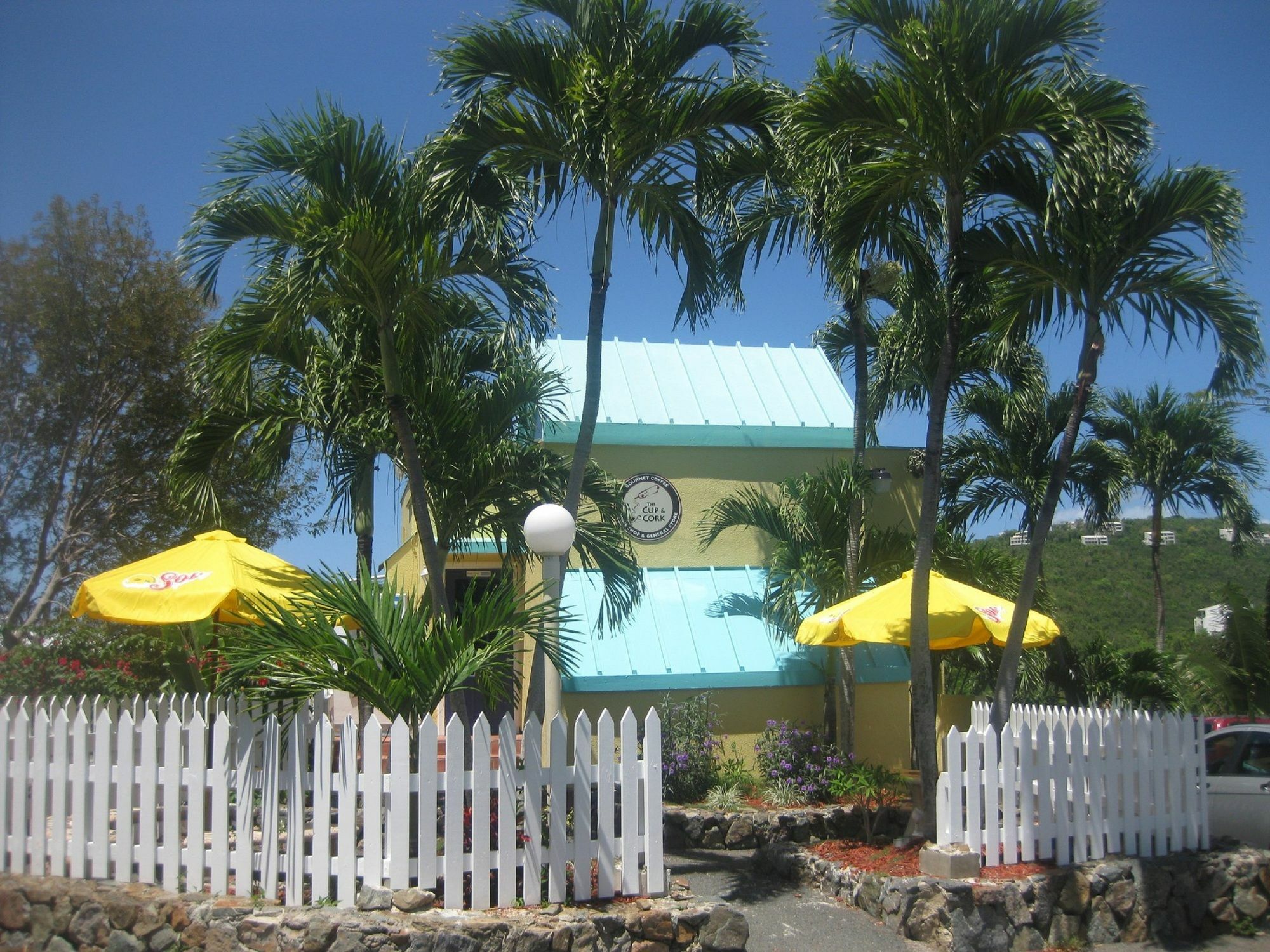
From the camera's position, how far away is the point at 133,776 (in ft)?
20.9

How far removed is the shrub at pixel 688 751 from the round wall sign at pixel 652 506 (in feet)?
8.33

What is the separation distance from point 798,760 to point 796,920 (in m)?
3.07

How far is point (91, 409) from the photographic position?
12461 mm

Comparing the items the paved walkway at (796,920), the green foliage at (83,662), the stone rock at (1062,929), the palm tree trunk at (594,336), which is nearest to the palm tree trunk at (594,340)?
the palm tree trunk at (594,336)

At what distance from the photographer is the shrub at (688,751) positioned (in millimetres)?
10297

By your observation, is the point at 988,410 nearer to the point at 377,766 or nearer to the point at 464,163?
the point at 464,163

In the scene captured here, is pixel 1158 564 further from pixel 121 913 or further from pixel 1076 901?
pixel 121 913

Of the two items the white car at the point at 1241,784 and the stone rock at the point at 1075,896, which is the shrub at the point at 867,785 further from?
the white car at the point at 1241,784

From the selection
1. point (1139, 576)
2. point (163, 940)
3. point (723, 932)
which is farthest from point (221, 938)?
point (1139, 576)

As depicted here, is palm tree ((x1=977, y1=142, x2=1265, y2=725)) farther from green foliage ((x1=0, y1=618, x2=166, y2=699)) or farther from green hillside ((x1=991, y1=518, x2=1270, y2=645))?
green hillside ((x1=991, y1=518, x2=1270, y2=645))

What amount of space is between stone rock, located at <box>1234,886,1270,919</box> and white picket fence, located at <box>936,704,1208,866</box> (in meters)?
Result: 0.45

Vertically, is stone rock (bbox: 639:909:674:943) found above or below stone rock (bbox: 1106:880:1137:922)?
above

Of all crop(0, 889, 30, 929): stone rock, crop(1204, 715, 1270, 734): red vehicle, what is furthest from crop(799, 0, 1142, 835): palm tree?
crop(1204, 715, 1270, 734): red vehicle

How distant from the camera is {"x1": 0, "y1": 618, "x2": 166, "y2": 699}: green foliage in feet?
35.0
